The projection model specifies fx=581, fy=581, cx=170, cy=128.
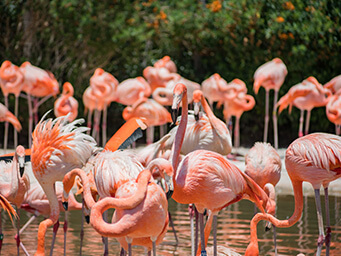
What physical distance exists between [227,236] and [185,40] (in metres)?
8.90

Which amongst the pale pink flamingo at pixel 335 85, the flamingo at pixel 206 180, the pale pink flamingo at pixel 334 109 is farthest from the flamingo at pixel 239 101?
the flamingo at pixel 206 180

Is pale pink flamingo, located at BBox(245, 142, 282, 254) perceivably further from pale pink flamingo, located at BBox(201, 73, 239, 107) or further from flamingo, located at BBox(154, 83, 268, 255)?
pale pink flamingo, located at BBox(201, 73, 239, 107)

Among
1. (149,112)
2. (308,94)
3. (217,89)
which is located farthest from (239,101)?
(149,112)

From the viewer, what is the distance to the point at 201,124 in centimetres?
546

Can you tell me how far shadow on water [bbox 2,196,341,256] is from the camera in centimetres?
501

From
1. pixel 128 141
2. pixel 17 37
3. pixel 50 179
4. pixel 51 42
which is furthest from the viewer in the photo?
pixel 51 42

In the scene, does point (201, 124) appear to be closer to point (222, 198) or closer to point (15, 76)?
point (222, 198)

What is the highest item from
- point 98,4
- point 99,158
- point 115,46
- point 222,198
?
point 98,4

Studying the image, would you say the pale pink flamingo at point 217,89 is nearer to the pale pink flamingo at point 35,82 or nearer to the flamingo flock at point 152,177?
the pale pink flamingo at point 35,82

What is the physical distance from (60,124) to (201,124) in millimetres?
1451

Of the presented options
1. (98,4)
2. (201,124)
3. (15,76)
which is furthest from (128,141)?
(98,4)

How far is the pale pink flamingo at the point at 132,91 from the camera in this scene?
431 inches

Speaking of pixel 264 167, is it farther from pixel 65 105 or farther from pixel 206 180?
pixel 65 105

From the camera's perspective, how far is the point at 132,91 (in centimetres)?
1100
